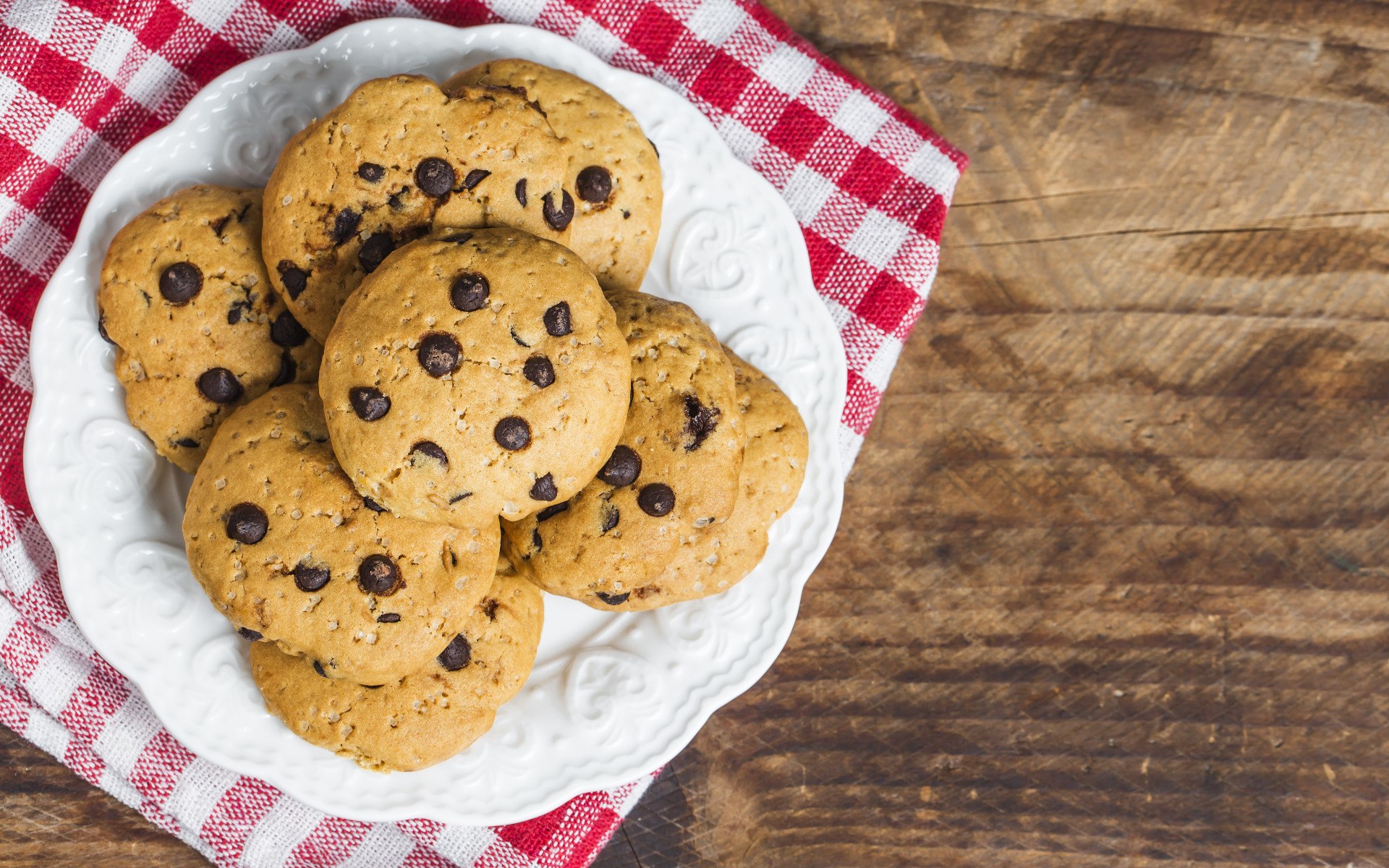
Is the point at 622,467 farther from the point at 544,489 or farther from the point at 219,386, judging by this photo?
the point at 219,386

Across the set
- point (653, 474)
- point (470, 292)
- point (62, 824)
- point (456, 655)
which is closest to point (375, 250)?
point (470, 292)

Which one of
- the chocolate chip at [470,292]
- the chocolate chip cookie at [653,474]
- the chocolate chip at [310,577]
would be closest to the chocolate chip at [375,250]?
the chocolate chip at [470,292]

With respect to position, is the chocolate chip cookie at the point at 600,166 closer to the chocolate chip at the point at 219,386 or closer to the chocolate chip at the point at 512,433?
the chocolate chip at the point at 512,433

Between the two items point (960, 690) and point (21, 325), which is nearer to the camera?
point (21, 325)

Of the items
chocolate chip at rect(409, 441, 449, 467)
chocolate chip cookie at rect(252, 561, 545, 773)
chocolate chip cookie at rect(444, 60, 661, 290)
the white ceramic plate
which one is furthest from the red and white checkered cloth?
chocolate chip at rect(409, 441, 449, 467)

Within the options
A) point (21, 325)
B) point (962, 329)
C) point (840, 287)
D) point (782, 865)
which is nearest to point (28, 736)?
point (21, 325)

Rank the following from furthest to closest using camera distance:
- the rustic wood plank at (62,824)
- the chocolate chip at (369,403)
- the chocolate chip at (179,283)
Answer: the rustic wood plank at (62,824)
the chocolate chip at (179,283)
the chocolate chip at (369,403)

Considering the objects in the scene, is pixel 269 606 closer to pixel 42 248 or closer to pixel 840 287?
pixel 42 248
